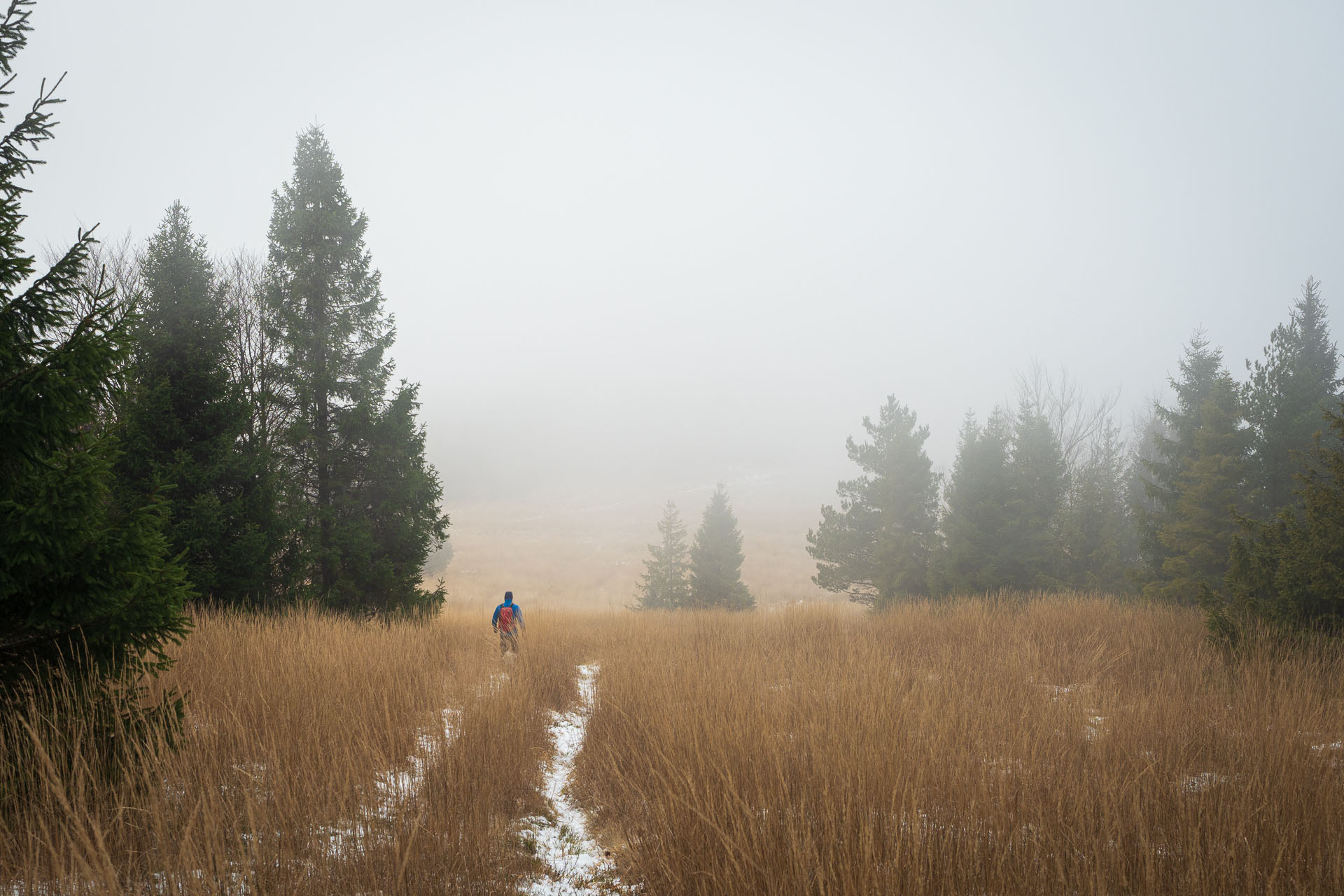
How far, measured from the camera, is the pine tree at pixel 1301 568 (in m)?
6.41

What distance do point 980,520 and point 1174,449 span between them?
5.59 meters

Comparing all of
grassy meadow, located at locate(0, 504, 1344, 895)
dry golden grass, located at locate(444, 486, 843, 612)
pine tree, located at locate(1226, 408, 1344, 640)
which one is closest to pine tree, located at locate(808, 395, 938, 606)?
dry golden grass, located at locate(444, 486, 843, 612)

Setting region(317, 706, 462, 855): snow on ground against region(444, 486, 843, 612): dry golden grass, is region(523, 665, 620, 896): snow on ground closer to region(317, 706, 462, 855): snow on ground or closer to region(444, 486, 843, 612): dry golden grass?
region(317, 706, 462, 855): snow on ground

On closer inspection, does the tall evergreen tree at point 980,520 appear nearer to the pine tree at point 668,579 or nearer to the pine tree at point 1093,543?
the pine tree at point 1093,543

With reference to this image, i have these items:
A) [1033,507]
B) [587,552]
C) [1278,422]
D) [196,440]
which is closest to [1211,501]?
[1278,422]

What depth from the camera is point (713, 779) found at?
3.63m

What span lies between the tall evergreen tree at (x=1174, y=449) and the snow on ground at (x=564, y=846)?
57.7 ft

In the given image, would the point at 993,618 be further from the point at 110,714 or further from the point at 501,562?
the point at 501,562

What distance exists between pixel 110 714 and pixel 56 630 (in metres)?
0.59

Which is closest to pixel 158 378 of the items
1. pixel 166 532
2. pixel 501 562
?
pixel 166 532

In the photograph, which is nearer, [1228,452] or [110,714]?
[110,714]

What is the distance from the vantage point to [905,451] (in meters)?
20.9

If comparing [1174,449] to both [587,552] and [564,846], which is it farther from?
[587,552]

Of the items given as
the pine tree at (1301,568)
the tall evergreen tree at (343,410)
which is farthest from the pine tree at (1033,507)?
the tall evergreen tree at (343,410)
